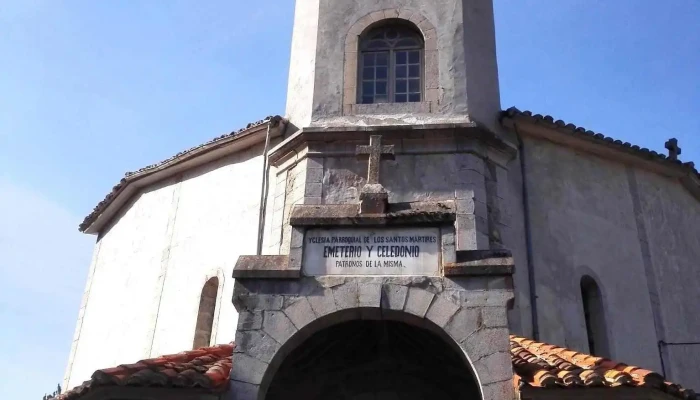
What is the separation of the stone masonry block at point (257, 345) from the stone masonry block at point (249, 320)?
5cm

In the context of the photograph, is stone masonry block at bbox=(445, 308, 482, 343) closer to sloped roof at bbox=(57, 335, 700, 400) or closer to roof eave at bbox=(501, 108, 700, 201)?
sloped roof at bbox=(57, 335, 700, 400)

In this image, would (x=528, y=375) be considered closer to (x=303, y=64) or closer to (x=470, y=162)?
(x=470, y=162)

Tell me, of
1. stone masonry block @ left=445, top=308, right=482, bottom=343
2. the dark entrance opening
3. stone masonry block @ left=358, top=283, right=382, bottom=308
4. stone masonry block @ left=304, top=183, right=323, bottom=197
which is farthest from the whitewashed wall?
stone masonry block @ left=445, top=308, right=482, bottom=343

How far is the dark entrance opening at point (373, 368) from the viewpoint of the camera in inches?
346

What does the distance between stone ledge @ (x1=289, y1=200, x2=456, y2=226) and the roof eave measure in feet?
14.4

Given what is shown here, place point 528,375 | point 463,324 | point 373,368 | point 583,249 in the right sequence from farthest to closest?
point 583,249
point 373,368
point 463,324
point 528,375

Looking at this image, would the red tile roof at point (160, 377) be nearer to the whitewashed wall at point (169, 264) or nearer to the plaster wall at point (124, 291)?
the whitewashed wall at point (169, 264)

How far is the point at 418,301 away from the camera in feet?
24.8

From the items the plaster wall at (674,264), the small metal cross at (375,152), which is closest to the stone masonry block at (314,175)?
the small metal cross at (375,152)

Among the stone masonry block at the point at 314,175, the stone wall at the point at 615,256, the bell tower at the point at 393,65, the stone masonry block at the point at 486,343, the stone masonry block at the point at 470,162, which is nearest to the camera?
the stone masonry block at the point at 486,343

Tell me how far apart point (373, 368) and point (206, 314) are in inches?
140

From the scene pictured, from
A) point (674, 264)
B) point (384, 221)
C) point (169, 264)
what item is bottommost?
point (384, 221)

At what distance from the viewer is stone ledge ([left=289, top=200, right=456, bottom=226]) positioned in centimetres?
787

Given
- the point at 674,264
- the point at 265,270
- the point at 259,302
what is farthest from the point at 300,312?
the point at 674,264
